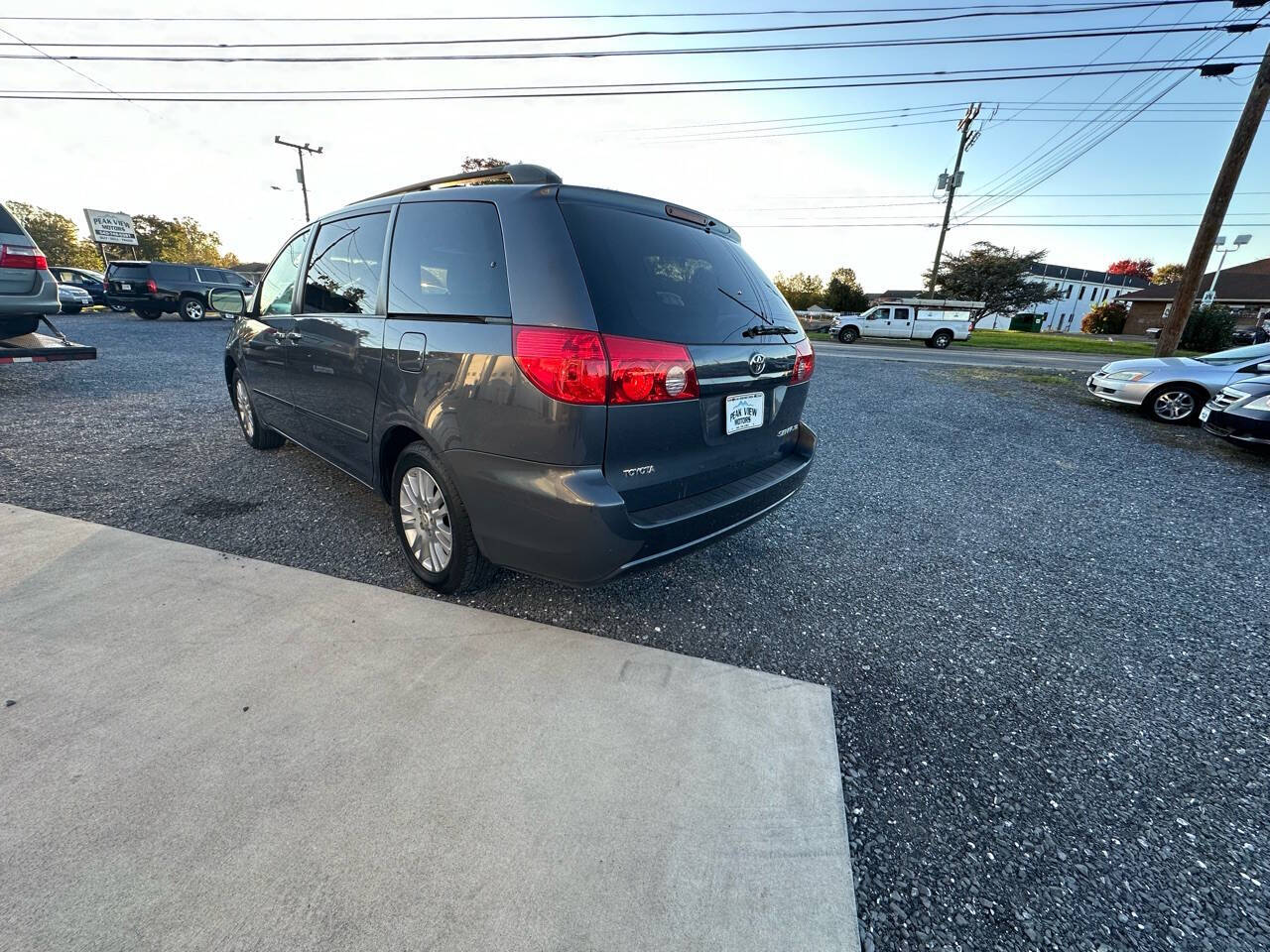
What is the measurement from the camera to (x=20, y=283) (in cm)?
537

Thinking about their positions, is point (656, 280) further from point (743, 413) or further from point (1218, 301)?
point (1218, 301)

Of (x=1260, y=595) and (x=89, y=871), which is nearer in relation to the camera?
(x=89, y=871)

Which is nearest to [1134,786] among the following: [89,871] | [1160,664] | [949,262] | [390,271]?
[1160,664]

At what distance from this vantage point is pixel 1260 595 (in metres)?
2.76

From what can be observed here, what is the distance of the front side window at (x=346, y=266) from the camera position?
2.59 metres

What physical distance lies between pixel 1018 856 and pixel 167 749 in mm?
2474

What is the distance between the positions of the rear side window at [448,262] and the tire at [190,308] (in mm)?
18505

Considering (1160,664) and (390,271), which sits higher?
(390,271)

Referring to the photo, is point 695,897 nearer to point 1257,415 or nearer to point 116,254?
point 1257,415

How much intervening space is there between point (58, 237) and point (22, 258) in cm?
7405

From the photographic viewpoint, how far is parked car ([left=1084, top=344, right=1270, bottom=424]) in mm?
→ 6676

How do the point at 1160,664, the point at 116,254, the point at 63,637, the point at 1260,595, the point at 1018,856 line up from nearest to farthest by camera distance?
the point at 1018,856
the point at 63,637
the point at 1160,664
the point at 1260,595
the point at 116,254

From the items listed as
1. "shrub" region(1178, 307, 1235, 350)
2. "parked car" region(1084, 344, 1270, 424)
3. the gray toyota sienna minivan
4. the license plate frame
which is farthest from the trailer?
"shrub" region(1178, 307, 1235, 350)

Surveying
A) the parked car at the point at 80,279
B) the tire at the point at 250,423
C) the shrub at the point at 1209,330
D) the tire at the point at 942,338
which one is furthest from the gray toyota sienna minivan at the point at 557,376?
the shrub at the point at 1209,330
